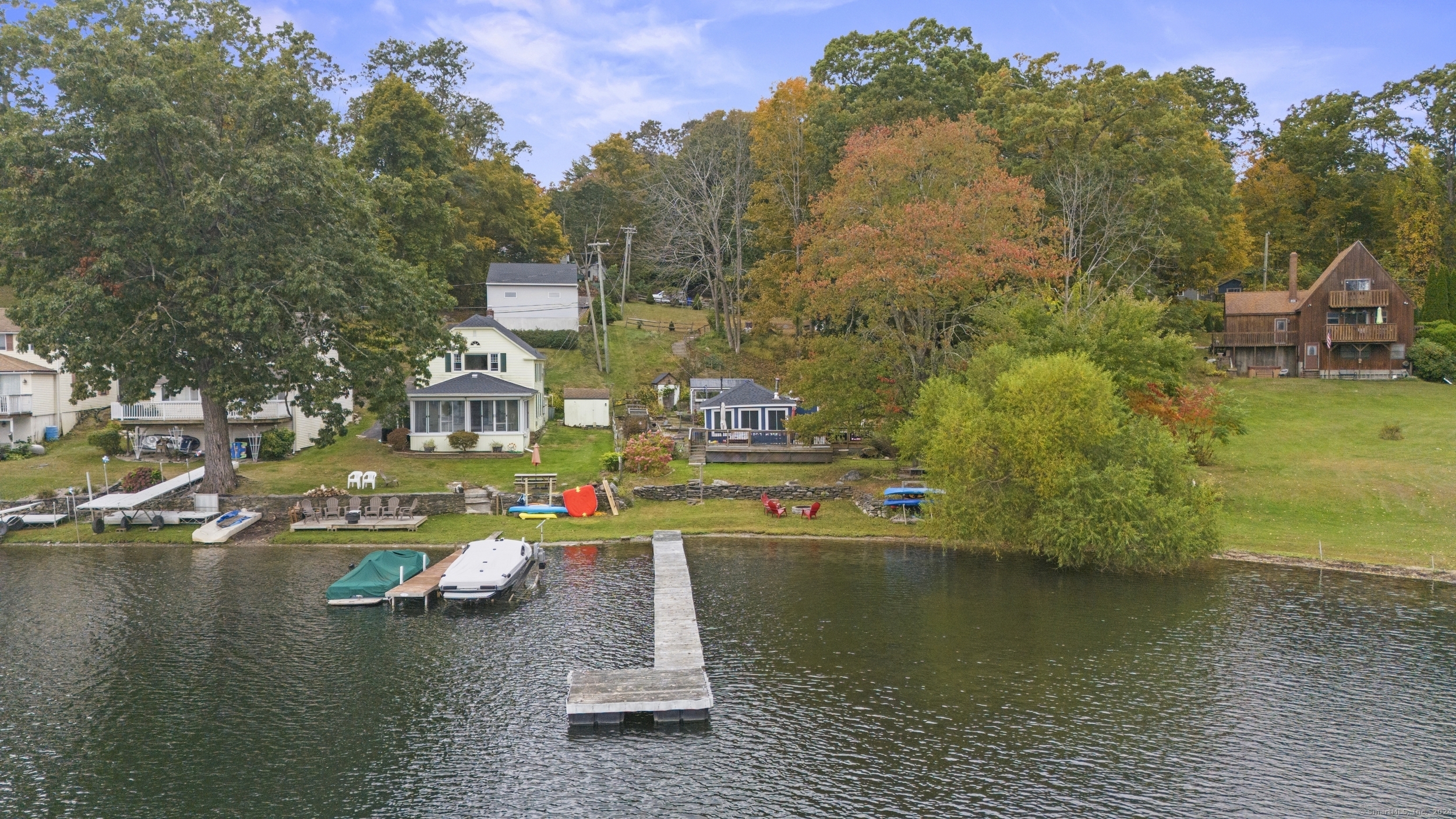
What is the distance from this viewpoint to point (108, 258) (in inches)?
1448

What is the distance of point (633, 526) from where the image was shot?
4006 centimetres

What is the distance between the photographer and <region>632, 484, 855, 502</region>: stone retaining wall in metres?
43.7

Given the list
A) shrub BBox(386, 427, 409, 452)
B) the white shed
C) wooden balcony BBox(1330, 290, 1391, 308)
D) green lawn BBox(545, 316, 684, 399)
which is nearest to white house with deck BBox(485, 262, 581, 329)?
green lawn BBox(545, 316, 684, 399)

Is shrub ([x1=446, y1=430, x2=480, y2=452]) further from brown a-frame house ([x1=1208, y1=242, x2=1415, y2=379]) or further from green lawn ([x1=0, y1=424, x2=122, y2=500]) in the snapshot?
brown a-frame house ([x1=1208, y1=242, x2=1415, y2=379])

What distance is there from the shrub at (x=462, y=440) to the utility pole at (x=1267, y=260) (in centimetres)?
5879

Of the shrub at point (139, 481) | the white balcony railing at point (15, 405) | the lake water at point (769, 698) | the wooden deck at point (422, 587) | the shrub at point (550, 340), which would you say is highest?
the shrub at point (550, 340)

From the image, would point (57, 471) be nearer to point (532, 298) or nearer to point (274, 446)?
point (274, 446)

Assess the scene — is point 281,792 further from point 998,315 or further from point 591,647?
point 998,315

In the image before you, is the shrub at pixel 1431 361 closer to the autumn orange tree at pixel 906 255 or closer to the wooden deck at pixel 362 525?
the autumn orange tree at pixel 906 255

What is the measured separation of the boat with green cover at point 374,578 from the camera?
29734mm

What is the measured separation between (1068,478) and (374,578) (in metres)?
22.9

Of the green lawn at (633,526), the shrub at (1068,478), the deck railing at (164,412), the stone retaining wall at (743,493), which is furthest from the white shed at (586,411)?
the shrub at (1068,478)

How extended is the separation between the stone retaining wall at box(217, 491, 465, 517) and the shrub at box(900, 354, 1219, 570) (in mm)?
20767

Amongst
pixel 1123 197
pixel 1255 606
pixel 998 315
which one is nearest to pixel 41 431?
pixel 998 315
